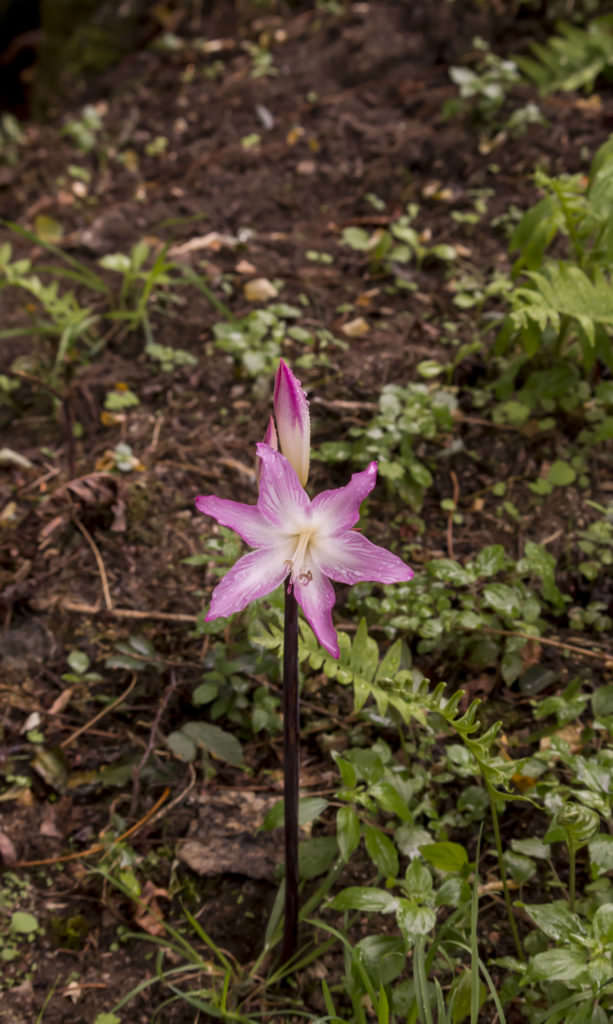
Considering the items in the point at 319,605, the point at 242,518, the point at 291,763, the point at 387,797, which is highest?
the point at 242,518

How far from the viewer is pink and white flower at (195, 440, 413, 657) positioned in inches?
49.1

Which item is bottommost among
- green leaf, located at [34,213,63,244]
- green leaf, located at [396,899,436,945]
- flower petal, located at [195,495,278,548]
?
green leaf, located at [396,899,436,945]

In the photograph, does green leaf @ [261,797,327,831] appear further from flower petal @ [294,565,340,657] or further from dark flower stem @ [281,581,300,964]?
flower petal @ [294,565,340,657]

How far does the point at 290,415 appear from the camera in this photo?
1326 millimetres

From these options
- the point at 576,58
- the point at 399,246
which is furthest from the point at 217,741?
the point at 576,58

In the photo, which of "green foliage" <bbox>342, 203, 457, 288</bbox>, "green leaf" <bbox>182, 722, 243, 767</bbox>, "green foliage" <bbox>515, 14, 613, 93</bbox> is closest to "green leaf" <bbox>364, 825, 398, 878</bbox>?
"green leaf" <bbox>182, 722, 243, 767</bbox>

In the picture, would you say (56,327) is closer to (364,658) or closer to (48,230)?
(48,230)

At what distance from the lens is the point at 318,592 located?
1.27m

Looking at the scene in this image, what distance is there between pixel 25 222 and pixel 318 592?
10.6 ft

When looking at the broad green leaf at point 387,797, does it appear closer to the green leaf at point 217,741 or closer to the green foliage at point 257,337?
the green leaf at point 217,741

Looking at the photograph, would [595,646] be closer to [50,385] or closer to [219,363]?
[219,363]

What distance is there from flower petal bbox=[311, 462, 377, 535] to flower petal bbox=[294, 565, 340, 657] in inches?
3.2

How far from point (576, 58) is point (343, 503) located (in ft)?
11.0

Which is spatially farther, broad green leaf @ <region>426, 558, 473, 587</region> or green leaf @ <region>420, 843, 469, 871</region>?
broad green leaf @ <region>426, 558, 473, 587</region>
